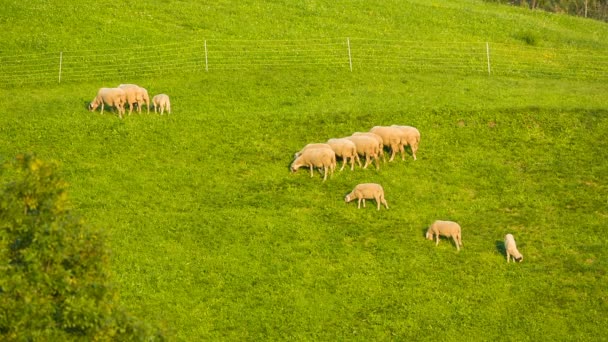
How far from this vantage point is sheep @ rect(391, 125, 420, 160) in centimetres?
3550

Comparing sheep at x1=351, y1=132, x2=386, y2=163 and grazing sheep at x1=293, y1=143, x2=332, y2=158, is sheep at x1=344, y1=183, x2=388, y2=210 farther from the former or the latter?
sheep at x1=351, y1=132, x2=386, y2=163

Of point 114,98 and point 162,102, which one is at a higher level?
point 114,98

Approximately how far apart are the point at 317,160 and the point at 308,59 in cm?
1629

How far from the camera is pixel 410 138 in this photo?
35562 mm

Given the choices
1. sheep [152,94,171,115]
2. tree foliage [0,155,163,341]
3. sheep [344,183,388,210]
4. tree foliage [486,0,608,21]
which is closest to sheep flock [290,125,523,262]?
sheep [344,183,388,210]

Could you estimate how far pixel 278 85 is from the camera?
43.7 meters

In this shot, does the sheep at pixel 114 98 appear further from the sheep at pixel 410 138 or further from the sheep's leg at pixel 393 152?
the sheep at pixel 410 138

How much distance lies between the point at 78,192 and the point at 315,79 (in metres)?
16.7

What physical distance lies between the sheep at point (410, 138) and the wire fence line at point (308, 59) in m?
11.8

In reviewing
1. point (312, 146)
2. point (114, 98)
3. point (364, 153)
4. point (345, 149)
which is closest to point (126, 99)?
point (114, 98)

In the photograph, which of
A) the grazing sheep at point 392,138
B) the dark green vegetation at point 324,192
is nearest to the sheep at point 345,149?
the dark green vegetation at point 324,192

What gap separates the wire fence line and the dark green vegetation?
63cm

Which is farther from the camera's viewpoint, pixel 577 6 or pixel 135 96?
pixel 577 6

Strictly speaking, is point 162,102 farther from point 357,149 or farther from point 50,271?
point 50,271
